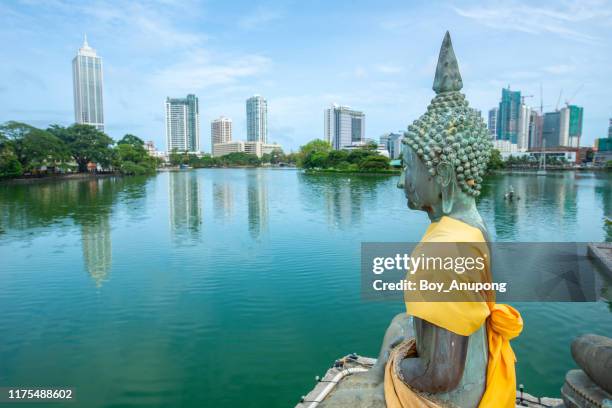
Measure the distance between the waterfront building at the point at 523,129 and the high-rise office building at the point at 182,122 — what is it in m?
109

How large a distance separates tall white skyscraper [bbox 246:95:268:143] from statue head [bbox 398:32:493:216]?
154m

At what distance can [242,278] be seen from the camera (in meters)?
9.84

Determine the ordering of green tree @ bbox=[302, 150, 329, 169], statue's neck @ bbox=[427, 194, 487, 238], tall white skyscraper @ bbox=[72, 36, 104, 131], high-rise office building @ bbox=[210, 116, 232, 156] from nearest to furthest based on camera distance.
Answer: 1. statue's neck @ bbox=[427, 194, 487, 238]
2. green tree @ bbox=[302, 150, 329, 169]
3. tall white skyscraper @ bbox=[72, 36, 104, 131]
4. high-rise office building @ bbox=[210, 116, 232, 156]

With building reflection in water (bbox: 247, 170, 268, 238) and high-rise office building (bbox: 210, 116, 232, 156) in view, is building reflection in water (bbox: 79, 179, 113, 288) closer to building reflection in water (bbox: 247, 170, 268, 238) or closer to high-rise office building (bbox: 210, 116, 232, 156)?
building reflection in water (bbox: 247, 170, 268, 238)

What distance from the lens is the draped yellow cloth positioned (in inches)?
69.7

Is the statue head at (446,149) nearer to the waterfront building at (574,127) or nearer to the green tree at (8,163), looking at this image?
the green tree at (8,163)

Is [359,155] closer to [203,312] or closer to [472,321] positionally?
[203,312]

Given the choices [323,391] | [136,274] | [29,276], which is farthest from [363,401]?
[29,276]

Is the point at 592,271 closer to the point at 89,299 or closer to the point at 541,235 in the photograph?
the point at 541,235

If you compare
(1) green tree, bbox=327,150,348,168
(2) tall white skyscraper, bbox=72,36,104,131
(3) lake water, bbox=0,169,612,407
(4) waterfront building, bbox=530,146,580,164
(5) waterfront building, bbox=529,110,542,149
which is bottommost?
(3) lake water, bbox=0,169,612,407

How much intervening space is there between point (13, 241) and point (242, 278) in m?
9.08

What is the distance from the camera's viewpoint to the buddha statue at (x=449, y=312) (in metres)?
1.81

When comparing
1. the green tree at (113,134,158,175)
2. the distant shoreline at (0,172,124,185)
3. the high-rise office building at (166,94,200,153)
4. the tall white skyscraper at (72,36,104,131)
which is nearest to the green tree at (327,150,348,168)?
the green tree at (113,134,158,175)

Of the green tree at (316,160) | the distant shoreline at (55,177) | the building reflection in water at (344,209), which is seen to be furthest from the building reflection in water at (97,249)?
the green tree at (316,160)
